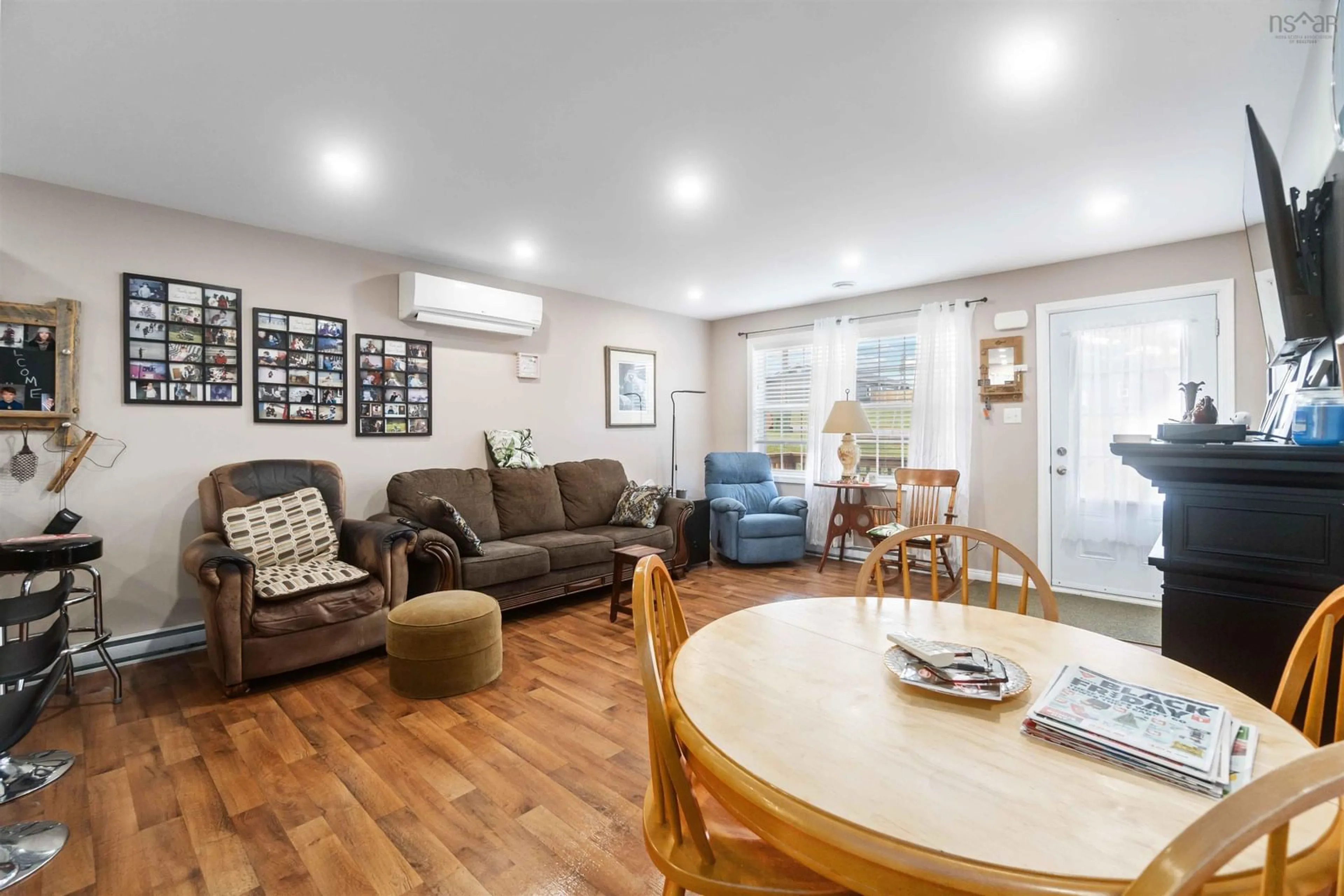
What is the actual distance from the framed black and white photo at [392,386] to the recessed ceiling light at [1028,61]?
366 centimetres

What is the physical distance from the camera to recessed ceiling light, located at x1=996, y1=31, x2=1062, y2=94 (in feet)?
6.08

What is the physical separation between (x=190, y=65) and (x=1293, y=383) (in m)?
4.17

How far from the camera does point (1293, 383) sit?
7.20 ft

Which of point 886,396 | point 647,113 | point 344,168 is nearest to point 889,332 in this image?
point 886,396

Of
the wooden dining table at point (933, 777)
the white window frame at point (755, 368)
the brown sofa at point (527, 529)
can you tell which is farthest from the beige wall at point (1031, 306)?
the wooden dining table at point (933, 777)

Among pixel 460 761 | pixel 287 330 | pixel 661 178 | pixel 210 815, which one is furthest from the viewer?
pixel 287 330

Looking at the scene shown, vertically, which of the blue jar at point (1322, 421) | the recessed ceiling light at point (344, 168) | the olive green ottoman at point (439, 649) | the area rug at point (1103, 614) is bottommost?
the area rug at point (1103, 614)

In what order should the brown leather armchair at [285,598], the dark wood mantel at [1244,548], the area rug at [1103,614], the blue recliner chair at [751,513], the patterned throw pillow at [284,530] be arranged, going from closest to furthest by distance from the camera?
the dark wood mantel at [1244,548]
the brown leather armchair at [285,598]
the patterned throw pillow at [284,530]
the area rug at [1103,614]
the blue recliner chair at [751,513]

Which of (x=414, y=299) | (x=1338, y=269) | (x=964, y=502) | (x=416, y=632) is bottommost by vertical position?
(x=416, y=632)

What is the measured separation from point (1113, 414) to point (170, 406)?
5.90 metres

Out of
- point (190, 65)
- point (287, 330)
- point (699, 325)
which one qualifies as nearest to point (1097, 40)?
point (190, 65)

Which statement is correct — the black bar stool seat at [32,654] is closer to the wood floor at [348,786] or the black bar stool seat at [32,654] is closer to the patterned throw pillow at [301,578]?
the wood floor at [348,786]

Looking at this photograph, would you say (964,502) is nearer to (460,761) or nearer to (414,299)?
(460,761)

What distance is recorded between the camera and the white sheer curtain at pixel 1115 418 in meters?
3.87
